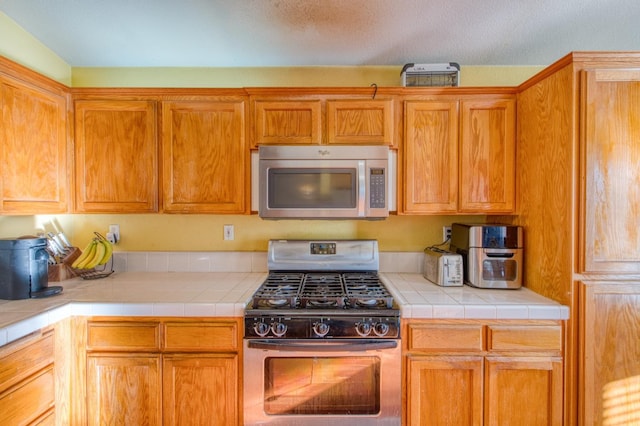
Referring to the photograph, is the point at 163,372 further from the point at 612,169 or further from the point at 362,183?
the point at 612,169

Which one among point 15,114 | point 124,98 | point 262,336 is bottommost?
point 262,336

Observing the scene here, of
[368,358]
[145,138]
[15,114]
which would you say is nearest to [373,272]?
[368,358]

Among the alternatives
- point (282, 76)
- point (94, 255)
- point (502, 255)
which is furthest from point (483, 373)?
point (94, 255)

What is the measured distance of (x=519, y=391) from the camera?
1.48m

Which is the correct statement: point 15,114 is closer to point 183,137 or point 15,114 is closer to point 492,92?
point 183,137

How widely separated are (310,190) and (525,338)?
4.54ft

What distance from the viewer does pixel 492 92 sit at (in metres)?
1.82

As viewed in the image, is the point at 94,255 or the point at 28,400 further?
the point at 94,255

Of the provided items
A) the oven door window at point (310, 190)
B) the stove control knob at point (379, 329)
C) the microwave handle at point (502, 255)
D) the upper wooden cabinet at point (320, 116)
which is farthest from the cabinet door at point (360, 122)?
the stove control knob at point (379, 329)

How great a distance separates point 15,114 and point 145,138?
597 millimetres

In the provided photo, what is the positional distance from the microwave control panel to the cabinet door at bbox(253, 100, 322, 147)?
1.33ft

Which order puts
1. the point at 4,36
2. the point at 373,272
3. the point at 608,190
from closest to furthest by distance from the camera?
the point at 608,190, the point at 4,36, the point at 373,272

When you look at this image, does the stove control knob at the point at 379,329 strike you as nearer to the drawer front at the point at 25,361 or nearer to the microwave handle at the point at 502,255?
the microwave handle at the point at 502,255

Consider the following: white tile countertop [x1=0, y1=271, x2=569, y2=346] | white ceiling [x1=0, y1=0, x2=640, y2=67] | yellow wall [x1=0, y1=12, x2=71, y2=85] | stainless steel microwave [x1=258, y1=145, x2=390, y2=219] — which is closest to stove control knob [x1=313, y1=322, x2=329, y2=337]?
white tile countertop [x1=0, y1=271, x2=569, y2=346]
